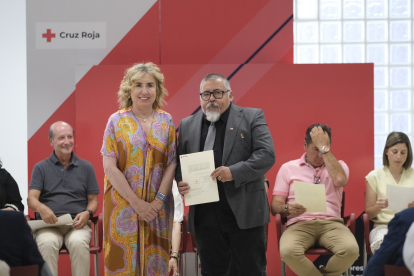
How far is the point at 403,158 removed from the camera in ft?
14.5

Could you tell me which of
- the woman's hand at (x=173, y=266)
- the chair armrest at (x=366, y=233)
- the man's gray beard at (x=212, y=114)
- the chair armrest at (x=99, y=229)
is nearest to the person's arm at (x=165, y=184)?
the man's gray beard at (x=212, y=114)

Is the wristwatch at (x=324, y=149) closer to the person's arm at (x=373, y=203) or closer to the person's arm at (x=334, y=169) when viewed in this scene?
the person's arm at (x=334, y=169)

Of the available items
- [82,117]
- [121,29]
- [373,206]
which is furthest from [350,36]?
[82,117]

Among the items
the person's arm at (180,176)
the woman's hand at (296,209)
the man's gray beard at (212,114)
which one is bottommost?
the woman's hand at (296,209)

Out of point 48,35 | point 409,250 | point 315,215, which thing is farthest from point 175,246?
point 48,35

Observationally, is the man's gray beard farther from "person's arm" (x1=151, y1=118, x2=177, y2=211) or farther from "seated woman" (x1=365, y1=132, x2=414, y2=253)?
"seated woman" (x1=365, y1=132, x2=414, y2=253)

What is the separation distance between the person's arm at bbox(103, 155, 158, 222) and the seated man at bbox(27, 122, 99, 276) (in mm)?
1204

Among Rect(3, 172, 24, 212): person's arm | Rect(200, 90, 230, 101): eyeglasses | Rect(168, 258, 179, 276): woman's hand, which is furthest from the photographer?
Rect(3, 172, 24, 212): person's arm

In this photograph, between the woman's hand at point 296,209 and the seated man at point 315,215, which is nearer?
the seated man at point 315,215

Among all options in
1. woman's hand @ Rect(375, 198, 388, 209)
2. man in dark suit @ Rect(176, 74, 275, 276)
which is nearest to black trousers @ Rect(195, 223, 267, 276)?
man in dark suit @ Rect(176, 74, 275, 276)

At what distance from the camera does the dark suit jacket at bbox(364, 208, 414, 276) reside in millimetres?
1986

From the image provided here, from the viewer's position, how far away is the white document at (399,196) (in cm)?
400

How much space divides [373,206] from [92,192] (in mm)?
2835

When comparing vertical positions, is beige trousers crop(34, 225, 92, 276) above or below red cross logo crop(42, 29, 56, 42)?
below
